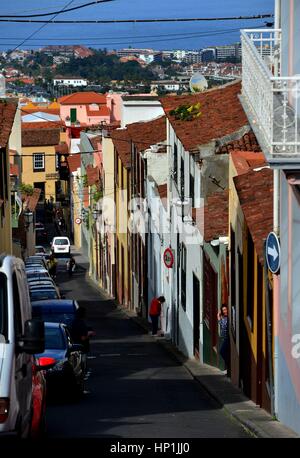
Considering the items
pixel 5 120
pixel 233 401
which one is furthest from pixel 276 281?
pixel 5 120

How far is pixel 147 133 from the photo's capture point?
160 feet

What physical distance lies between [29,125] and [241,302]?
10831 centimetres

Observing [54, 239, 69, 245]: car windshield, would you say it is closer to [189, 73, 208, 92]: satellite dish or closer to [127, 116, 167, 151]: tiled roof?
A: [127, 116, 167, 151]: tiled roof

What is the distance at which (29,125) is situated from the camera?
428 feet

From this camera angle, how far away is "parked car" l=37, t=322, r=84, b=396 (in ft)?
72.6

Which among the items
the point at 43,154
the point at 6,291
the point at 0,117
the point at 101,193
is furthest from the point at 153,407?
the point at 43,154

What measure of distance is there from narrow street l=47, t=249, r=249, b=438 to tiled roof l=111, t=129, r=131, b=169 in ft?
48.0

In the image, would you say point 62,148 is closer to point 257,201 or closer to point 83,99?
point 83,99

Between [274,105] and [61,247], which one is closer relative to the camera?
[274,105]

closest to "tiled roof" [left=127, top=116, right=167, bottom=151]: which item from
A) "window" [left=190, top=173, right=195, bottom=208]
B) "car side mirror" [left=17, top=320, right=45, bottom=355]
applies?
"window" [left=190, top=173, right=195, bottom=208]

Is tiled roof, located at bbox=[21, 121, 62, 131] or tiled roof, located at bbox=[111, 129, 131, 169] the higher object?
tiled roof, located at bbox=[21, 121, 62, 131]

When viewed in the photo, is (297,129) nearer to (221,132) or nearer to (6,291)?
(6,291)

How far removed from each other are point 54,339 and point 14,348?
11.0 m

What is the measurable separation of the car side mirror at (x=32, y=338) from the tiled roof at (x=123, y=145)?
39196mm
